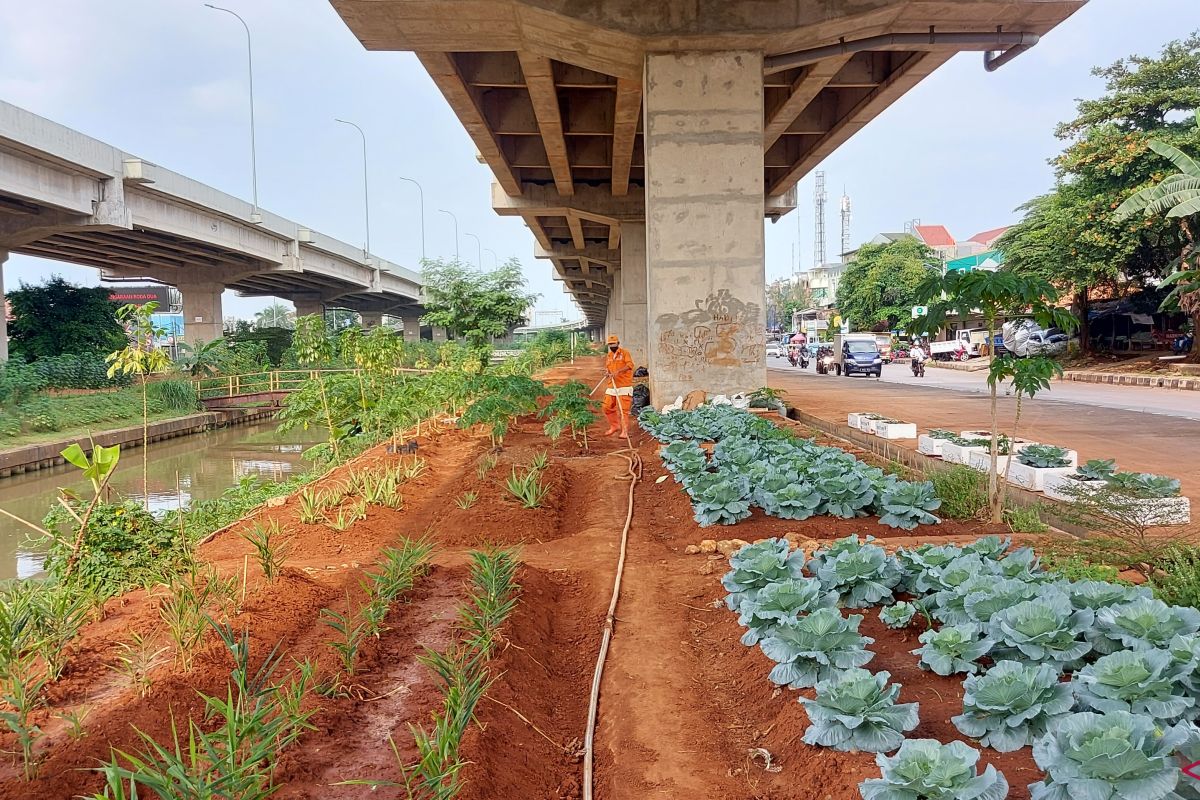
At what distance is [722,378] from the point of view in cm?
1313

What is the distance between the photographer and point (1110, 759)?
1960 mm

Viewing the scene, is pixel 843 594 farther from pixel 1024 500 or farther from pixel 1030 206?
pixel 1030 206

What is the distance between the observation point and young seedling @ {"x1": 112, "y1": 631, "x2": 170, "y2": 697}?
3325 mm

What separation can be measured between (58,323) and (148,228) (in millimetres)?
12490

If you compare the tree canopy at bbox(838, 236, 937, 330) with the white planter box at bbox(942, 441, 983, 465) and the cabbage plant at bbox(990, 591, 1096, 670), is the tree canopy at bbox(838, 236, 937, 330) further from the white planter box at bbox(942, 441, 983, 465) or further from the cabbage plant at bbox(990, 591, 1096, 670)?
the cabbage plant at bbox(990, 591, 1096, 670)

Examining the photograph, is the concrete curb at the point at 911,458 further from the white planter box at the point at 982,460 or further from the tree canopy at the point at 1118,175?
the tree canopy at the point at 1118,175

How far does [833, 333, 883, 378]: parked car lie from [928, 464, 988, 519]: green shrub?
25600 millimetres

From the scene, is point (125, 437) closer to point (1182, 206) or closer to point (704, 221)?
point (704, 221)

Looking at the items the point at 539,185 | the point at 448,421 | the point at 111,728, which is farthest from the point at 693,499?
the point at 539,185

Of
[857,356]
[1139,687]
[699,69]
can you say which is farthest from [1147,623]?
[857,356]

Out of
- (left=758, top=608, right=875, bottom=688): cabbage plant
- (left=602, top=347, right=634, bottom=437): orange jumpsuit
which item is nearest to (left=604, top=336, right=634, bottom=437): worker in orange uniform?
(left=602, top=347, right=634, bottom=437): orange jumpsuit

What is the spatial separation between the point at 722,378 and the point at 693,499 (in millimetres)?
6333

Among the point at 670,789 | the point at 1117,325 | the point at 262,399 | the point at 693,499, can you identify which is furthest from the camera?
the point at 1117,325

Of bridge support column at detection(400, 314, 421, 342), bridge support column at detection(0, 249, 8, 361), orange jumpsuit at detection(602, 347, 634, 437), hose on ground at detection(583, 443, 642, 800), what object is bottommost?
hose on ground at detection(583, 443, 642, 800)
